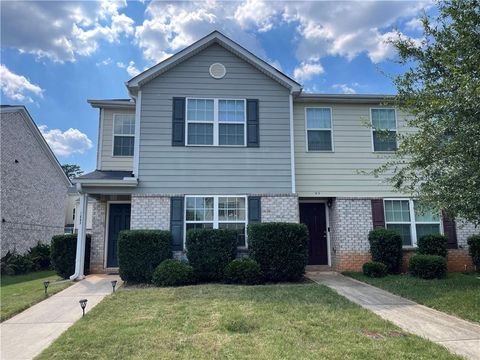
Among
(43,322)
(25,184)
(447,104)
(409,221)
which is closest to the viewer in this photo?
(43,322)

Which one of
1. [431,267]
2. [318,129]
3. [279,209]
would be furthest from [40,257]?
[431,267]

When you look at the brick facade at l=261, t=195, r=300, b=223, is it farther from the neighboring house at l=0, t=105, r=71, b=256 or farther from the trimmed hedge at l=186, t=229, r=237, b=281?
the neighboring house at l=0, t=105, r=71, b=256

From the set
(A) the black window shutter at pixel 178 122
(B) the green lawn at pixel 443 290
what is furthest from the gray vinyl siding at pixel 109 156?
(B) the green lawn at pixel 443 290

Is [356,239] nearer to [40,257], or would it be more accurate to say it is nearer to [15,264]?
[40,257]

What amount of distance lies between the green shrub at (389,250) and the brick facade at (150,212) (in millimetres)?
6271

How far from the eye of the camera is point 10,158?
1476cm

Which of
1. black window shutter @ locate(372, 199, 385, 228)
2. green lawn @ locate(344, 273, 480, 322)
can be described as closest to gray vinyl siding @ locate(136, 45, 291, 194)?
black window shutter @ locate(372, 199, 385, 228)

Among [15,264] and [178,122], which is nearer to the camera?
[178,122]

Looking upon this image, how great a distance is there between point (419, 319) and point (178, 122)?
7993 millimetres

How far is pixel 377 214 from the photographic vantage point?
443 inches

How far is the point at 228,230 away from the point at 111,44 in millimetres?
7612

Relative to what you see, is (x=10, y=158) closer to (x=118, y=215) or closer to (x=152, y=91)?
(x=118, y=215)

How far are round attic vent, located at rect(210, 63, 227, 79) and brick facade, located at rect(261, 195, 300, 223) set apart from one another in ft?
13.3

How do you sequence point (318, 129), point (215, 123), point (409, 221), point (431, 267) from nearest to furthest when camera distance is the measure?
point (431, 267)
point (215, 123)
point (409, 221)
point (318, 129)
